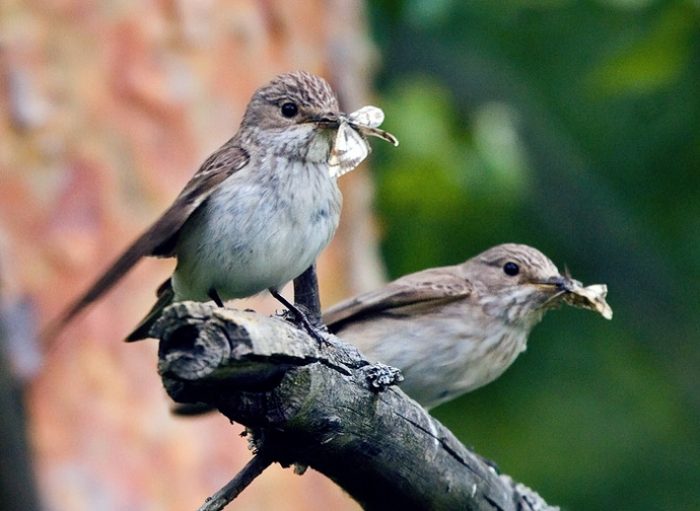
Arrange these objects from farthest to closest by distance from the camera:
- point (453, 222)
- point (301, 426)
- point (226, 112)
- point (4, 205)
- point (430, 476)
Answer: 1. point (453, 222)
2. point (226, 112)
3. point (4, 205)
4. point (430, 476)
5. point (301, 426)

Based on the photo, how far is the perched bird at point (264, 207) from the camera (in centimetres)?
500

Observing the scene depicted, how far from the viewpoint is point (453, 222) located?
34.9 ft

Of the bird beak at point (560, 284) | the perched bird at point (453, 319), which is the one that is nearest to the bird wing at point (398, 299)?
the perched bird at point (453, 319)

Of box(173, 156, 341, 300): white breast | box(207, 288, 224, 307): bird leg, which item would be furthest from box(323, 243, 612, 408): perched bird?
box(173, 156, 341, 300): white breast

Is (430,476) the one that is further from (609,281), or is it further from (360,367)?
(609,281)

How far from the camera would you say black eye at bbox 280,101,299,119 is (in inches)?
215

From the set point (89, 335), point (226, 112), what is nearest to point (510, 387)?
point (226, 112)

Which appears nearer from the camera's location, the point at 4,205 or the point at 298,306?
the point at 298,306

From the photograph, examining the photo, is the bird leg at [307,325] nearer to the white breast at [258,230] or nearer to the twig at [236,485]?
the white breast at [258,230]

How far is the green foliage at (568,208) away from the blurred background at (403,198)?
0.07ft

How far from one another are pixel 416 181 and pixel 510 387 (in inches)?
65.1

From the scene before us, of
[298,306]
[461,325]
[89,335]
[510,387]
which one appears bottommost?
[510,387]

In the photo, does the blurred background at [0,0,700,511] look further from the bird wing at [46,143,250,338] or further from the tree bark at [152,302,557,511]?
the tree bark at [152,302,557,511]

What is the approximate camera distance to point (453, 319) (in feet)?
22.2
